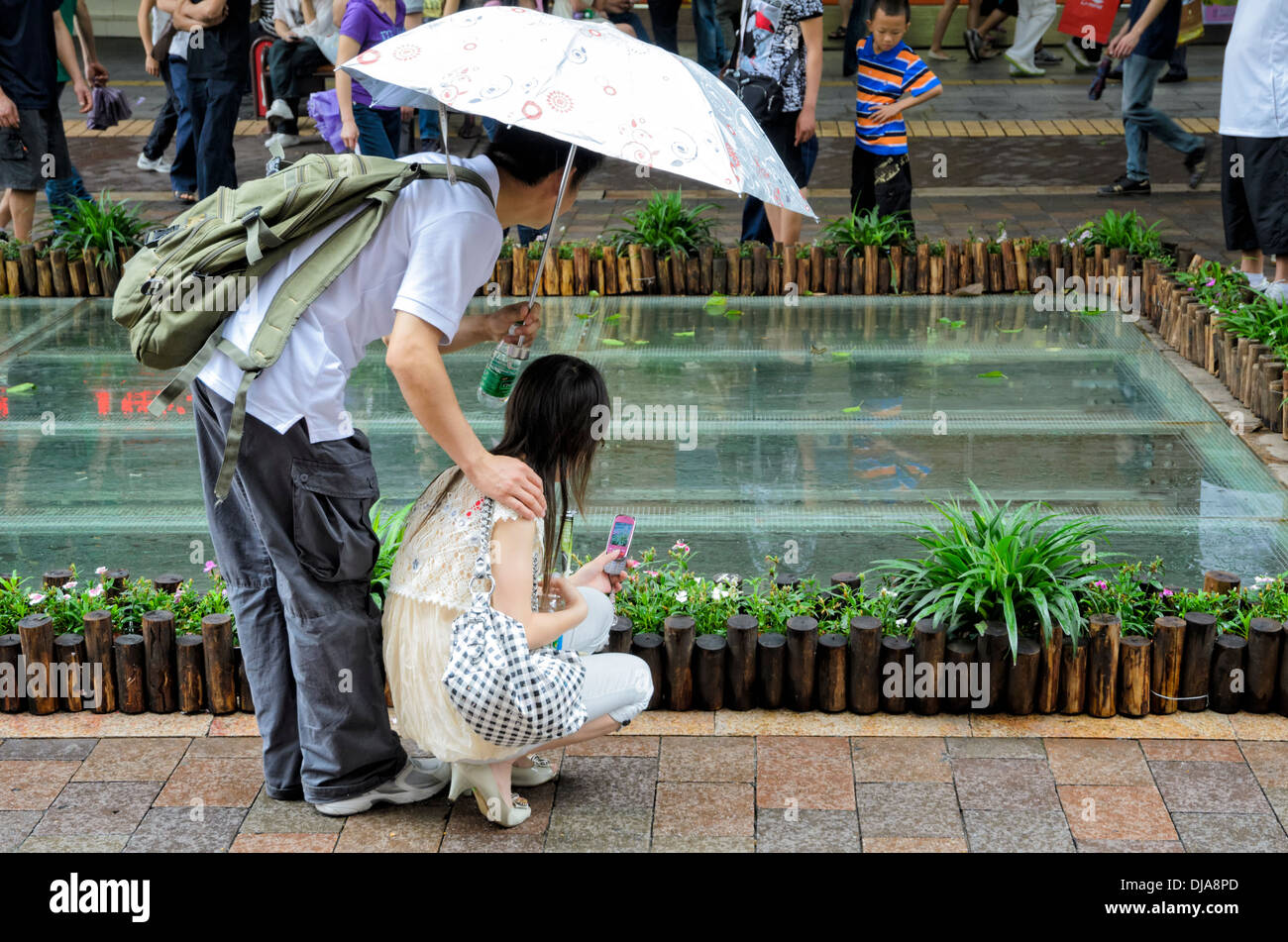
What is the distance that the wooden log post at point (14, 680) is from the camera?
3.69m

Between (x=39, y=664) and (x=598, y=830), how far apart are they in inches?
61.5

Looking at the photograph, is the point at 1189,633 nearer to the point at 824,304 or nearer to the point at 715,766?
the point at 715,766

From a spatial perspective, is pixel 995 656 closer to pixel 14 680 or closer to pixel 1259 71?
pixel 14 680

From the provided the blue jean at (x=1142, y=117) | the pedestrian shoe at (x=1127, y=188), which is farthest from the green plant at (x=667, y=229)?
the pedestrian shoe at (x=1127, y=188)

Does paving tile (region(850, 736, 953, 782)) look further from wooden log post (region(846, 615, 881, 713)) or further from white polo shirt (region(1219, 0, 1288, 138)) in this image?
white polo shirt (region(1219, 0, 1288, 138))

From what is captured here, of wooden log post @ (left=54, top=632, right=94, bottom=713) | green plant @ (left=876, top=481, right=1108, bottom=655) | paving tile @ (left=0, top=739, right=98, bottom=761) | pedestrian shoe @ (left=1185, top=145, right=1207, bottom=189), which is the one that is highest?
pedestrian shoe @ (left=1185, top=145, right=1207, bottom=189)

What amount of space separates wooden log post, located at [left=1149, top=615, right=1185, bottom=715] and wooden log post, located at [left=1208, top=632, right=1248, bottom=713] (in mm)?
88

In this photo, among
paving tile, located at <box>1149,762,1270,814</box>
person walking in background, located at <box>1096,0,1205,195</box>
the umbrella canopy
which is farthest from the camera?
person walking in background, located at <box>1096,0,1205,195</box>

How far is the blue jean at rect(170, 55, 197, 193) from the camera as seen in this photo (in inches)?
343

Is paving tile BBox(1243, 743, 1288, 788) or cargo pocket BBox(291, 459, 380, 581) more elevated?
cargo pocket BBox(291, 459, 380, 581)

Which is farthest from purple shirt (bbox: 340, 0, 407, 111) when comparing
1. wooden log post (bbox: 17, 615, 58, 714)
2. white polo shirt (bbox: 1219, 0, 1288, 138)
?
wooden log post (bbox: 17, 615, 58, 714)

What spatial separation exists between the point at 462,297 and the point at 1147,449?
11.1 ft

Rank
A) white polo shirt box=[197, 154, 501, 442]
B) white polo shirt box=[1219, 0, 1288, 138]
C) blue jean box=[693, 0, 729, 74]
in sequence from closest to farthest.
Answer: white polo shirt box=[197, 154, 501, 442] < white polo shirt box=[1219, 0, 1288, 138] < blue jean box=[693, 0, 729, 74]

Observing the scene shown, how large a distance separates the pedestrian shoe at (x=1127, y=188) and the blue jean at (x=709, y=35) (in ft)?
13.4
